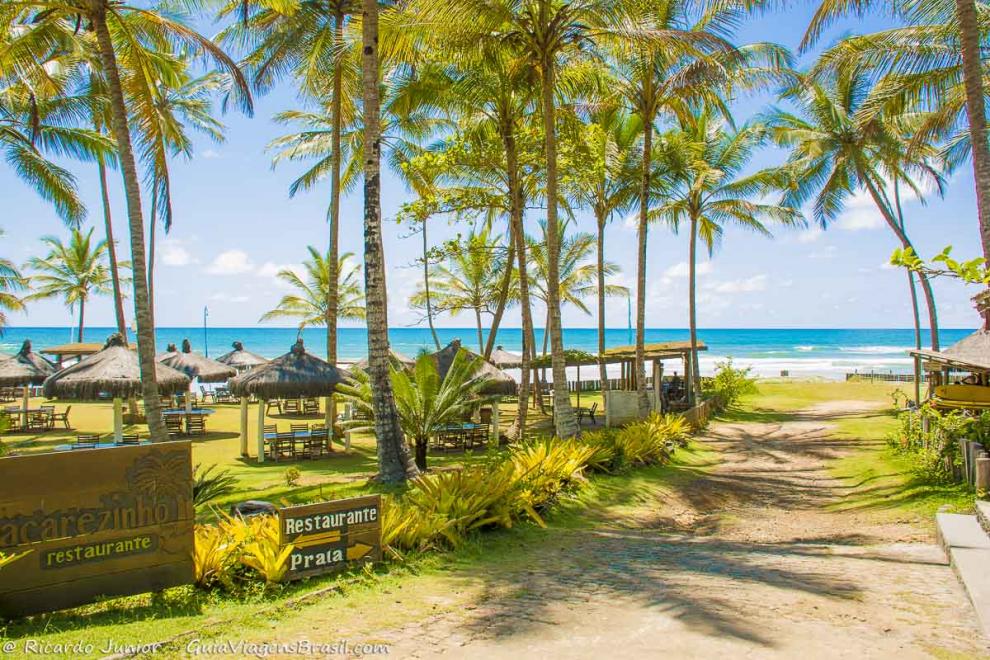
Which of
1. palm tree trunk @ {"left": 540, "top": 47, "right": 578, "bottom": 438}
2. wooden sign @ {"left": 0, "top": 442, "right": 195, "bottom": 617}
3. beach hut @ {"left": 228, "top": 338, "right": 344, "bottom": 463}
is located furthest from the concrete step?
beach hut @ {"left": 228, "top": 338, "right": 344, "bottom": 463}

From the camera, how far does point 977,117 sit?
9.73 m

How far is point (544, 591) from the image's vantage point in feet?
18.9

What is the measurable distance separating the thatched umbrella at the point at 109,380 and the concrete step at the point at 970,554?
14.9 metres

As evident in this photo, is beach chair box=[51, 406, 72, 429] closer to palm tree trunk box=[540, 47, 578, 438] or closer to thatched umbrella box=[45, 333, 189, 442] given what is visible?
thatched umbrella box=[45, 333, 189, 442]

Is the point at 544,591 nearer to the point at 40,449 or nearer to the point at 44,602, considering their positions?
the point at 44,602

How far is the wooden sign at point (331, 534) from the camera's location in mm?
5762

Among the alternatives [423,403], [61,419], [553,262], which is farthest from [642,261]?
[61,419]

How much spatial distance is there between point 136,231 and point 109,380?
→ 6817 millimetres

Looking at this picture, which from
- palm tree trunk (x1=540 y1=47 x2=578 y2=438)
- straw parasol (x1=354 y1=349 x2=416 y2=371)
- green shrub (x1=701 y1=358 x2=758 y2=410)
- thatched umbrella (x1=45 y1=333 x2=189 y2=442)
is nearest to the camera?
palm tree trunk (x1=540 y1=47 x2=578 y2=438)

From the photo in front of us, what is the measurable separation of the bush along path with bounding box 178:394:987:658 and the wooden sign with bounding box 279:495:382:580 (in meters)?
0.48

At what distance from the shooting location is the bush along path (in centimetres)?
455

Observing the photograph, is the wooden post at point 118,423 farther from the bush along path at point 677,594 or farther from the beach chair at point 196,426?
the bush along path at point 677,594

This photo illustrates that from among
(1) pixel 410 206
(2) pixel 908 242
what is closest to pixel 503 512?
(1) pixel 410 206

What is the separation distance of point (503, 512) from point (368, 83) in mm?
6812
